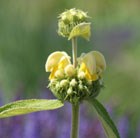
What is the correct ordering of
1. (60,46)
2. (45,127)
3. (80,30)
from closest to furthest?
(80,30)
(45,127)
(60,46)

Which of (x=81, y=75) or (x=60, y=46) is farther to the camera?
(x=60, y=46)

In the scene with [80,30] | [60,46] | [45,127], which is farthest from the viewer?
[60,46]

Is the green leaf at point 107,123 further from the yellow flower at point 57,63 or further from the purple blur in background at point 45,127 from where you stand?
the purple blur in background at point 45,127

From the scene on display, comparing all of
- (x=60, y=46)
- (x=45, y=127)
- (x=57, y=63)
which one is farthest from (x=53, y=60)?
(x=60, y=46)

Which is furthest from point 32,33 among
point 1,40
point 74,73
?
point 74,73

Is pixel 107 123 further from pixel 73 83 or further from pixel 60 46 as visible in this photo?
pixel 60 46

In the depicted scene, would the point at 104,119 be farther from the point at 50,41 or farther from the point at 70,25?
the point at 50,41

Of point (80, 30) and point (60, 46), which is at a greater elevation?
point (80, 30)

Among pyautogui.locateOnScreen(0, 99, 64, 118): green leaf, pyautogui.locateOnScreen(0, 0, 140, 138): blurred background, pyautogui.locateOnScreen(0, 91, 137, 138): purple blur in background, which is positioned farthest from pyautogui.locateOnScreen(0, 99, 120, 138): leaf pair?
pyautogui.locateOnScreen(0, 0, 140, 138): blurred background

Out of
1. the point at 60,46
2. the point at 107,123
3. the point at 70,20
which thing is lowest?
the point at 60,46
